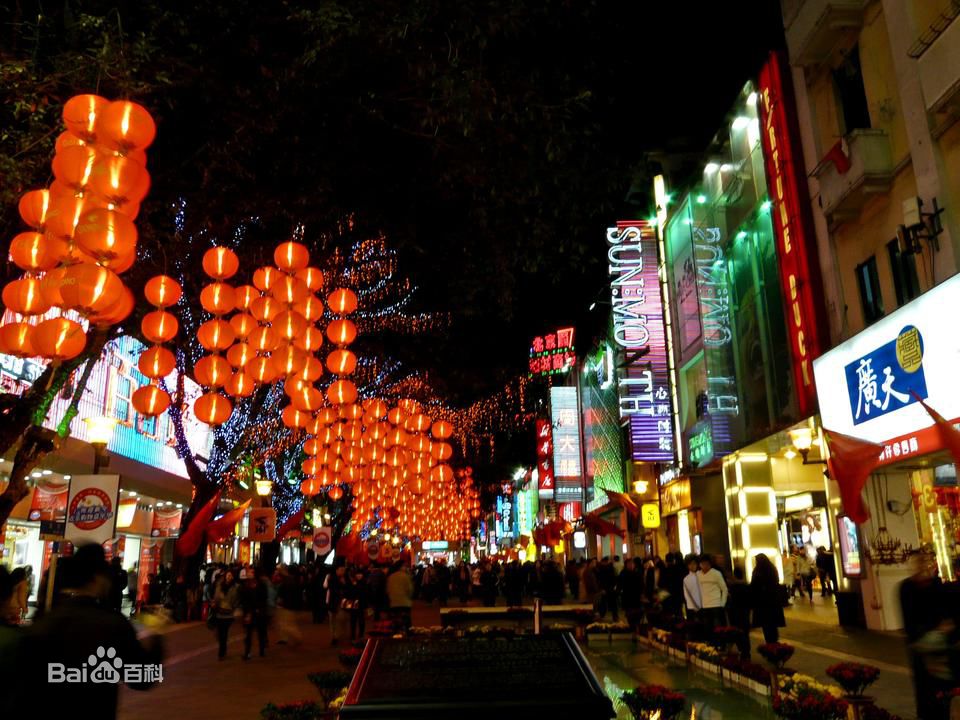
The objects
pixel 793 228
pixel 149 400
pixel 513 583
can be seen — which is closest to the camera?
pixel 149 400

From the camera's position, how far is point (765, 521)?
2023cm

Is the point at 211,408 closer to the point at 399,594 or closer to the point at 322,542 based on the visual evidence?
the point at 399,594

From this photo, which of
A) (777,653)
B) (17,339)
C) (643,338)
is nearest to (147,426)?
(643,338)

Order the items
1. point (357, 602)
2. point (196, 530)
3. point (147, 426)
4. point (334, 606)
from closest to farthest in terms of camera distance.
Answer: point (334, 606) < point (357, 602) < point (196, 530) < point (147, 426)

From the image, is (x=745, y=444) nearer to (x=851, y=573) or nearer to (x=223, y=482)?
(x=851, y=573)

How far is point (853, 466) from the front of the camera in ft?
35.0

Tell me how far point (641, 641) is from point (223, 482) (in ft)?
44.4

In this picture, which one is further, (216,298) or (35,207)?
(216,298)

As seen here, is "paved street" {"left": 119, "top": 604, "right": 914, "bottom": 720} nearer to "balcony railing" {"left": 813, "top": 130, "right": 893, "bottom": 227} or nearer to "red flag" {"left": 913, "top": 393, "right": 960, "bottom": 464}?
"red flag" {"left": 913, "top": 393, "right": 960, "bottom": 464}

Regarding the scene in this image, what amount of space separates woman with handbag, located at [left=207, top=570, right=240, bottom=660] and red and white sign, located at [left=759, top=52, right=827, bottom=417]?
37.0ft

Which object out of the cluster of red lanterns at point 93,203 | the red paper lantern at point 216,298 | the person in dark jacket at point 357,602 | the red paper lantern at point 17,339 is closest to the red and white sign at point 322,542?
the person in dark jacket at point 357,602

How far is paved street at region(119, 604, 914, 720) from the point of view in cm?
945

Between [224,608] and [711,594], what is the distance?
344 inches

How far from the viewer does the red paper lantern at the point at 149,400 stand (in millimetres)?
10750
